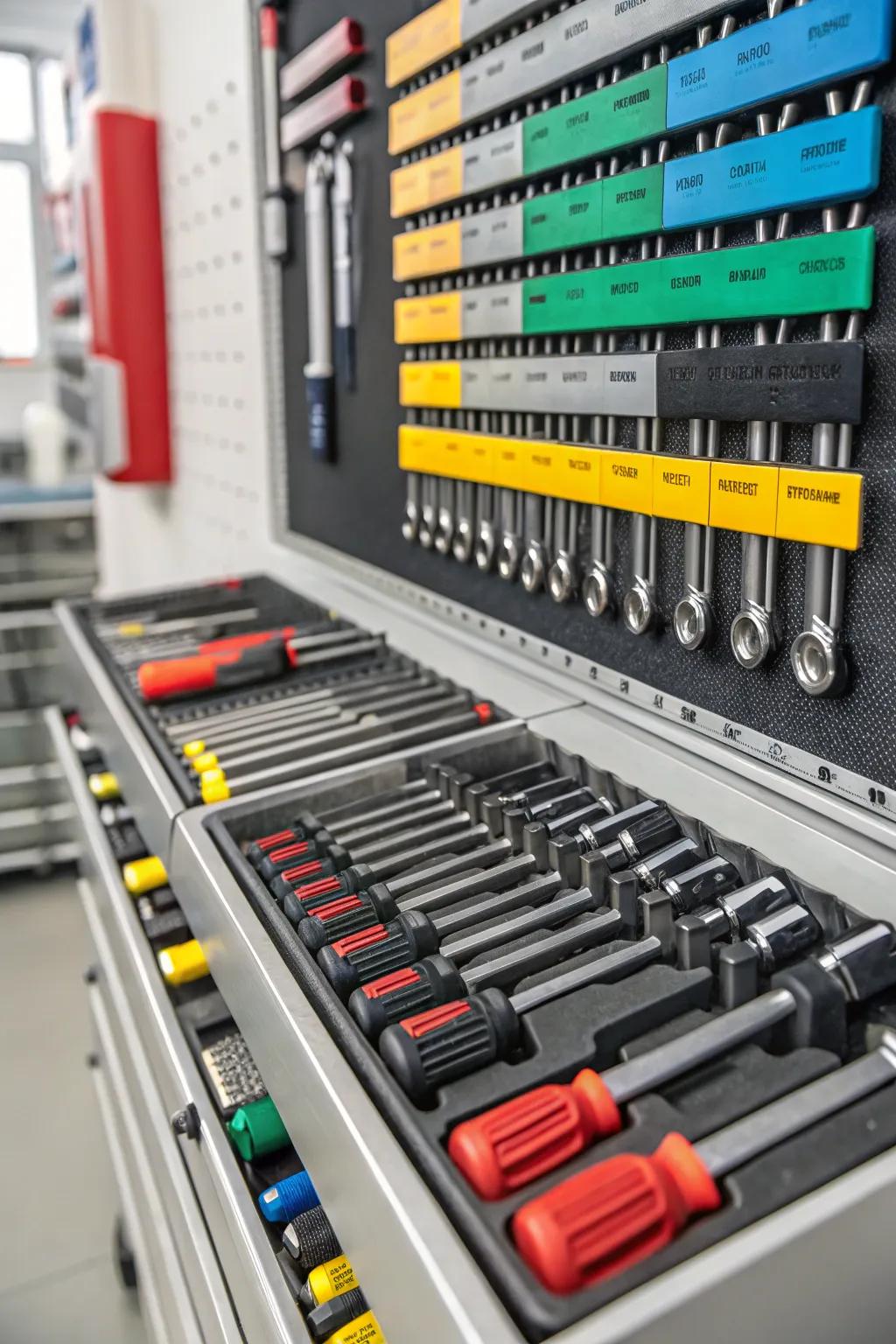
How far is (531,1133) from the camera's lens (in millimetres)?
487

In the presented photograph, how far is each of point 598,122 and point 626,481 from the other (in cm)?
29

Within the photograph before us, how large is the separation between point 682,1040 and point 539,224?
745 mm

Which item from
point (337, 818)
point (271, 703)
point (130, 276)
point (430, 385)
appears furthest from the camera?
point (130, 276)

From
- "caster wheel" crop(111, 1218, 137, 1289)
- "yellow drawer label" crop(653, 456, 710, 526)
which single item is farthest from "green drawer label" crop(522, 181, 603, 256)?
"caster wheel" crop(111, 1218, 137, 1289)

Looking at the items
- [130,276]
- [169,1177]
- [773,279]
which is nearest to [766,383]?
[773,279]

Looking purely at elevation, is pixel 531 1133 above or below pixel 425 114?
below

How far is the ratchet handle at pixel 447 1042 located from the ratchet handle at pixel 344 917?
0.37 feet

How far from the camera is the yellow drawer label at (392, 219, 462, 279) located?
113 cm

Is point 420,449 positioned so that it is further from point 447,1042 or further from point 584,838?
point 447,1042

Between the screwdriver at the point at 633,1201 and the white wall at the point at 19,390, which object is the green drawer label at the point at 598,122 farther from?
the white wall at the point at 19,390

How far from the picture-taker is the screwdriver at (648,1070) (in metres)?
0.48

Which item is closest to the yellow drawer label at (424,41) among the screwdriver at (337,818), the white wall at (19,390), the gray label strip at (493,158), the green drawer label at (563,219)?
the gray label strip at (493,158)

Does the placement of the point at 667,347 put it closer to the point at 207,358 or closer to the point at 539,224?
the point at 539,224

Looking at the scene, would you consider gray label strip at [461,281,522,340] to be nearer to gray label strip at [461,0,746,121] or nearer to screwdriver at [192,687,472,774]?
gray label strip at [461,0,746,121]
